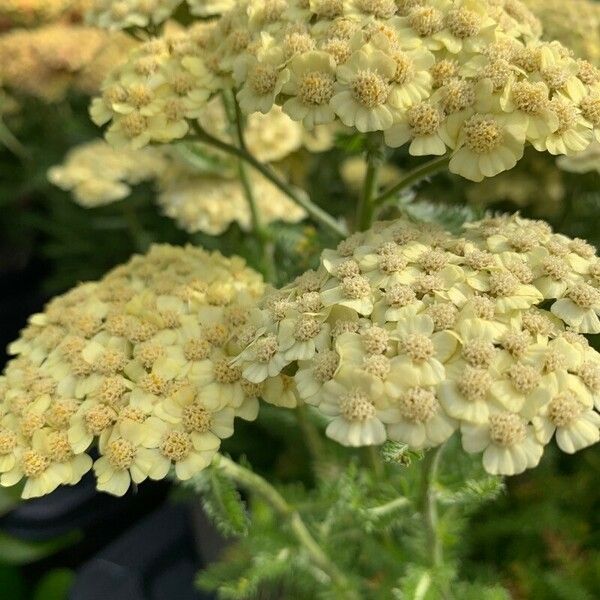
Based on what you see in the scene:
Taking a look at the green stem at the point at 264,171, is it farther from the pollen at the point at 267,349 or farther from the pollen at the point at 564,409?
the pollen at the point at 564,409

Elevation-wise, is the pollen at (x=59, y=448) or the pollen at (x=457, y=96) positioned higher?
the pollen at (x=457, y=96)

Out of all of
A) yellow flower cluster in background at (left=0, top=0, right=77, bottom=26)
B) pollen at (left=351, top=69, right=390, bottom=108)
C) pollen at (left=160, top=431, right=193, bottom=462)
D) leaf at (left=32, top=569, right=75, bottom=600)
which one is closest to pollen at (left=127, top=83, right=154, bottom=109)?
pollen at (left=351, top=69, right=390, bottom=108)

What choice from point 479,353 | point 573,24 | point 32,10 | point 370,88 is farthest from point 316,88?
point 32,10

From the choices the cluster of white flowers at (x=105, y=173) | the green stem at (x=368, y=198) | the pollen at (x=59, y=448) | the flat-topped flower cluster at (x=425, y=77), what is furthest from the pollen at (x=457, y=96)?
the cluster of white flowers at (x=105, y=173)

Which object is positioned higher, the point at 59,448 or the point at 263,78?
the point at 263,78

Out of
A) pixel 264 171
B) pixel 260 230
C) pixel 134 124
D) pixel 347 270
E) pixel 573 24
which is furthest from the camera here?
pixel 260 230

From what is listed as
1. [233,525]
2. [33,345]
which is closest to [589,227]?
[233,525]

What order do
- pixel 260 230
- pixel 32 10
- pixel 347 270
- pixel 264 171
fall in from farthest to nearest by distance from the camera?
pixel 32 10
pixel 260 230
pixel 264 171
pixel 347 270

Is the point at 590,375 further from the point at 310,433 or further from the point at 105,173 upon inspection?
the point at 105,173
